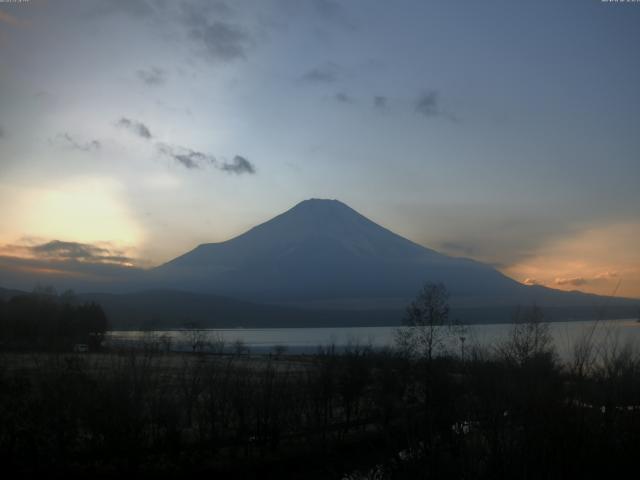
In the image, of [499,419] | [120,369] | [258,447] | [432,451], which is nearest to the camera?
[432,451]

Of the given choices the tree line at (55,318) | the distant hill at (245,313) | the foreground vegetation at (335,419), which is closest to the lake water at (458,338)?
the foreground vegetation at (335,419)

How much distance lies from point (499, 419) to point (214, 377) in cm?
1121

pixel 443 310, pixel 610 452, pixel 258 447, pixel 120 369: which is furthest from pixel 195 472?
pixel 443 310

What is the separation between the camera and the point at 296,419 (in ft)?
61.1

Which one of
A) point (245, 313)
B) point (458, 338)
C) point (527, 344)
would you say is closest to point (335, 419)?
point (527, 344)

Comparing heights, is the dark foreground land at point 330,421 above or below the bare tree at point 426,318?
below

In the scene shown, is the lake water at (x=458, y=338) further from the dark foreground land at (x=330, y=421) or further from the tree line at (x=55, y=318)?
the tree line at (x=55, y=318)

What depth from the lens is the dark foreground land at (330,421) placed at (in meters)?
8.09

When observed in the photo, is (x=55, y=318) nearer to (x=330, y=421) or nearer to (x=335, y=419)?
(x=335, y=419)

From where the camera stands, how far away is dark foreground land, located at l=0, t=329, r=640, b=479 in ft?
26.5

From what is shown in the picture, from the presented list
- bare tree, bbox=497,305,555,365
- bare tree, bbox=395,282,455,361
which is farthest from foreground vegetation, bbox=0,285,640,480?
bare tree, bbox=395,282,455,361

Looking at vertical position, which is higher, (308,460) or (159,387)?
(159,387)

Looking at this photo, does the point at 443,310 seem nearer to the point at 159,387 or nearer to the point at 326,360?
the point at 326,360

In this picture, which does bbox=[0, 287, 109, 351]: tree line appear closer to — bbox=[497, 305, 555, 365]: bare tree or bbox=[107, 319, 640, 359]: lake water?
bbox=[107, 319, 640, 359]: lake water
